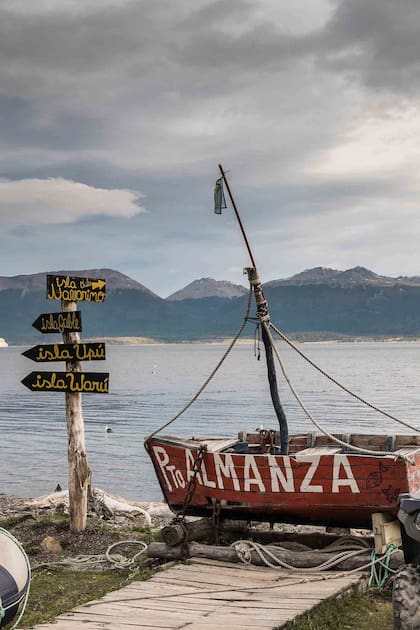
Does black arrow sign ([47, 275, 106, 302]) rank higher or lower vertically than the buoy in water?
higher

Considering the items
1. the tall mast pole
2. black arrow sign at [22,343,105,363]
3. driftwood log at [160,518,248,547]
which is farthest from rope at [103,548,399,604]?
black arrow sign at [22,343,105,363]

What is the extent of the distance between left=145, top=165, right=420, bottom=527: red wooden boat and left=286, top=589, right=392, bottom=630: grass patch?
1.81 m

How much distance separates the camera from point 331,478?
12.0m

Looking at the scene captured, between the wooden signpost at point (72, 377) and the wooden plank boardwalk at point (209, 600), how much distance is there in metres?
3.82

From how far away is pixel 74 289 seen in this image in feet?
50.8

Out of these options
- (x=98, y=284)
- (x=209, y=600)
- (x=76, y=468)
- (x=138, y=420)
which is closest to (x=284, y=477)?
(x=209, y=600)

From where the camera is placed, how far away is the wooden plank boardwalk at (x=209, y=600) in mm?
8500

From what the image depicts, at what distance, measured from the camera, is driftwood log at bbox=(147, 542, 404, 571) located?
37.4ft

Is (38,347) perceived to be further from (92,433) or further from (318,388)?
(318,388)

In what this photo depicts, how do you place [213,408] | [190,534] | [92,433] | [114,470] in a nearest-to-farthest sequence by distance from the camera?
[190,534], [114,470], [92,433], [213,408]

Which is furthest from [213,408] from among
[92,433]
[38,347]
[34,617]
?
[34,617]

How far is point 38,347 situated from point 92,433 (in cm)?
3960

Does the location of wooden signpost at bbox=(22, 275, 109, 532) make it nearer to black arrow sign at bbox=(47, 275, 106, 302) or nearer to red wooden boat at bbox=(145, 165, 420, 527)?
black arrow sign at bbox=(47, 275, 106, 302)

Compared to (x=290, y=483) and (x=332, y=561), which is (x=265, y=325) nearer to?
(x=290, y=483)
